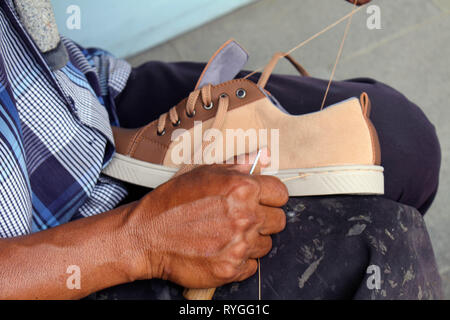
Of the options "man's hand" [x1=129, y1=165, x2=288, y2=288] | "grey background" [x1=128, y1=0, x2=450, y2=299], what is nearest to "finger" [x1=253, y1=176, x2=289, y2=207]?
"man's hand" [x1=129, y1=165, x2=288, y2=288]

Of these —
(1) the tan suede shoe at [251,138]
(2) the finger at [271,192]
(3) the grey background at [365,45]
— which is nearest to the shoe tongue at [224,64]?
→ (1) the tan suede shoe at [251,138]

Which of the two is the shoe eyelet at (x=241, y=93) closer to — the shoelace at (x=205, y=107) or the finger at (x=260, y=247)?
the shoelace at (x=205, y=107)

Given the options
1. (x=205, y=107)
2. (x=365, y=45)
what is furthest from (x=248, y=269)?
(x=365, y=45)

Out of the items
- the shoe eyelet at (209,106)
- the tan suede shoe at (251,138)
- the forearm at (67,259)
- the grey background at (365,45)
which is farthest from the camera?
the grey background at (365,45)

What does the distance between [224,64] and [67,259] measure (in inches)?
16.2

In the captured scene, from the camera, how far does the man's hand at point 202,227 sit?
1.51ft

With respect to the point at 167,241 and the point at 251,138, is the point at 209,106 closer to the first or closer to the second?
the point at 251,138

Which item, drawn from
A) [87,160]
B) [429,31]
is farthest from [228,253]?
[429,31]

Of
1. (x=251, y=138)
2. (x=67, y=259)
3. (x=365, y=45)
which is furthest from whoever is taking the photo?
(x=365, y=45)

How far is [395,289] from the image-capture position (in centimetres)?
48

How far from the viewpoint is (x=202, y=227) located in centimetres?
47

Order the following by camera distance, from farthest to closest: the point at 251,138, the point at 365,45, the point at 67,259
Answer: the point at 365,45
the point at 251,138
the point at 67,259

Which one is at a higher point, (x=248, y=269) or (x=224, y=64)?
(x=224, y=64)
